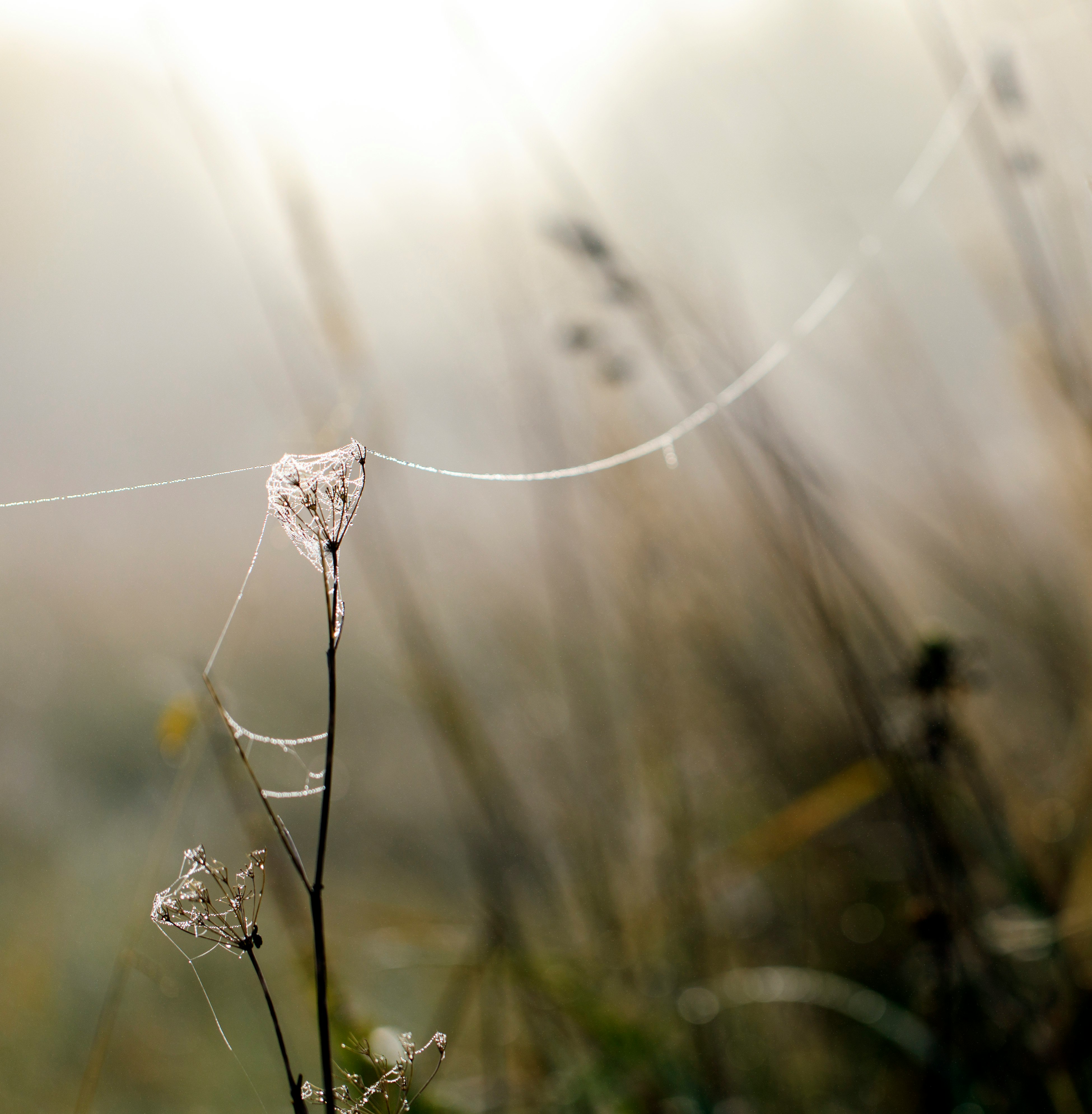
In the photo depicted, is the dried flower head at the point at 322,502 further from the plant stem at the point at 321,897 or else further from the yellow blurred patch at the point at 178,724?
the yellow blurred patch at the point at 178,724

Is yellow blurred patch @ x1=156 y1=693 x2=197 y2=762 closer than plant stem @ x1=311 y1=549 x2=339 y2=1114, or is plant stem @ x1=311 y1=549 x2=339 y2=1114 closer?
plant stem @ x1=311 y1=549 x2=339 y2=1114

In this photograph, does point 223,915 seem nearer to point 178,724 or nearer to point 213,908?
point 213,908

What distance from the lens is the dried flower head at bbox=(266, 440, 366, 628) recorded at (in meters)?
0.33

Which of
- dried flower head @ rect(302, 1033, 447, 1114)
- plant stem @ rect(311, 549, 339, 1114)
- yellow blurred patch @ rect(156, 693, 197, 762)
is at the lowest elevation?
dried flower head @ rect(302, 1033, 447, 1114)

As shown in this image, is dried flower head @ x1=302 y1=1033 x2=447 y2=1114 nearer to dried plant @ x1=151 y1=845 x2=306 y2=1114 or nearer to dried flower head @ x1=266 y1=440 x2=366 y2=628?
dried plant @ x1=151 y1=845 x2=306 y2=1114

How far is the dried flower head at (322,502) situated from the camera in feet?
1.09

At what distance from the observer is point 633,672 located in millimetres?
1244

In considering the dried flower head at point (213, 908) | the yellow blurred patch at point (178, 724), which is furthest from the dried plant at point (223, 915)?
the yellow blurred patch at point (178, 724)

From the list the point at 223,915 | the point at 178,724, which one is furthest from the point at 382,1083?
the point at 178,724

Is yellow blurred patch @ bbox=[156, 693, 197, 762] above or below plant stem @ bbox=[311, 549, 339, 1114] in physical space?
above

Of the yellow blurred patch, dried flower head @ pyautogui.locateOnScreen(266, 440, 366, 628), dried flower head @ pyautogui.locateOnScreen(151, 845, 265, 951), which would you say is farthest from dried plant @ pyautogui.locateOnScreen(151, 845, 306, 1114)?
the yellow blurred patch

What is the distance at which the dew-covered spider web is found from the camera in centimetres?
32

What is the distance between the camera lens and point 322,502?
0.37 metres

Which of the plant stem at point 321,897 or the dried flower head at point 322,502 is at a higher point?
the dried flower head at point 322,502
